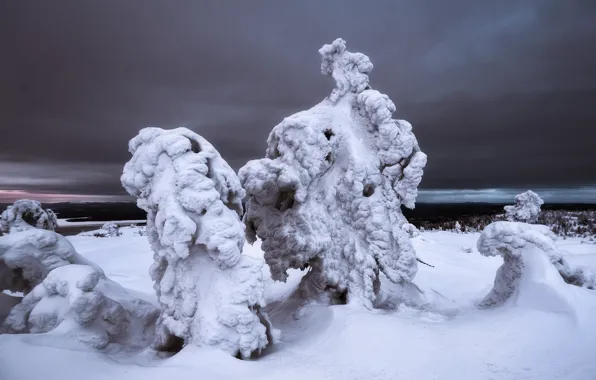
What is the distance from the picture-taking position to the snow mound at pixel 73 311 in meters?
5.89

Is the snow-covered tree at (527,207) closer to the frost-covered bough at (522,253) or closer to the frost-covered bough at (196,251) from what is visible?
the frost-covered bough at (522,253)

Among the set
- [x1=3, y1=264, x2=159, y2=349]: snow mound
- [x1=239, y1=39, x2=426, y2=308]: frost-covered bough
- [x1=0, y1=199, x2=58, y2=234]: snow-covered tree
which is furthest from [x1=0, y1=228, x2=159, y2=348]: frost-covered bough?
[x1=239, y1=39, x2=426, y2=308]: frost-covered bough

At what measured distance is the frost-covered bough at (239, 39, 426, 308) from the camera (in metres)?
8.24

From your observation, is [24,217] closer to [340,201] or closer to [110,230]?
[340,201]

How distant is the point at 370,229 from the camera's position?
8438 millimetres

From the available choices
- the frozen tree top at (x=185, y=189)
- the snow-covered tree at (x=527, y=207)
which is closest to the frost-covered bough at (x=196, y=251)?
the frozen tree top at (x=185, y=189)

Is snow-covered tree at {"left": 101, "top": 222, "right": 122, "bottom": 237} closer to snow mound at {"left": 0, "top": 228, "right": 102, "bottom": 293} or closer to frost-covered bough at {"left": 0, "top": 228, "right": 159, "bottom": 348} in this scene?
snow mound at {"left": 0, "top": 228, "right": 102, "bottom": 293}

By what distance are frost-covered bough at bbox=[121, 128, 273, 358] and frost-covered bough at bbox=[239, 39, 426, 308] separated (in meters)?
2.27

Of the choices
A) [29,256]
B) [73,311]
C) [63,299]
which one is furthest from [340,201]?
[29,256]

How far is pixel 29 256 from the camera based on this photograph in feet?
22.5

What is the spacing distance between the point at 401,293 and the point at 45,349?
7522mm

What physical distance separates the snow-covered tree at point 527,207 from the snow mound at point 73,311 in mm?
23437

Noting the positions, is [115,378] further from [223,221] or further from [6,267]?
[6,267]

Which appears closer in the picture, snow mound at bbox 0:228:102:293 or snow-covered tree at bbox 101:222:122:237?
snow mound at bbox 0:228:102:293
